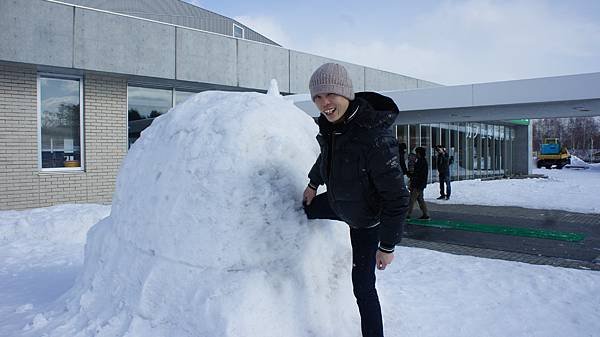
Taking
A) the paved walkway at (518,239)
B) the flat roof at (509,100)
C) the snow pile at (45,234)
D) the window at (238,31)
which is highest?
the window at (238,31)

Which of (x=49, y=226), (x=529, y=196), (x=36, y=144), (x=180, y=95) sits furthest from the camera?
(x=529, y=196)

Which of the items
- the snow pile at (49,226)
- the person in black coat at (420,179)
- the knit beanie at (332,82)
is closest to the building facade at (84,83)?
the snow pile at (49,226)

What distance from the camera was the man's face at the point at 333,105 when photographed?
8.80 feet

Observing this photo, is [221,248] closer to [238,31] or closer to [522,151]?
[238,31]

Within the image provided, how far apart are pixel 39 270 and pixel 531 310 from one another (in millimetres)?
5620

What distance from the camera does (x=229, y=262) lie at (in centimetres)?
→ 306

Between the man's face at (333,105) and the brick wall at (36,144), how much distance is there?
9658mm

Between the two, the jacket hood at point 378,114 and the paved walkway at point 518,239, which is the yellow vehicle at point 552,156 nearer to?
the paved walkway at point 518,239

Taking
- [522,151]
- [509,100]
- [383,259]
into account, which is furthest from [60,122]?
[522,151]

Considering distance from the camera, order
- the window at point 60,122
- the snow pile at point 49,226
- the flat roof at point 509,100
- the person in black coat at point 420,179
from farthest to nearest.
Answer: the window at point 60,122
the person in black coat at point 420,179
the flat roof at point 509,100
the snow pile at point 49,226

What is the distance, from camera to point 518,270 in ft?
18.4

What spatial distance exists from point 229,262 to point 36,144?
9.13 metres

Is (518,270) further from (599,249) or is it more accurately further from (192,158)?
(192,158)

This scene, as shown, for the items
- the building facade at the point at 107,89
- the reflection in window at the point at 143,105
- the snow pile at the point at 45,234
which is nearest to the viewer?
the snow pile at the point at 45,234
